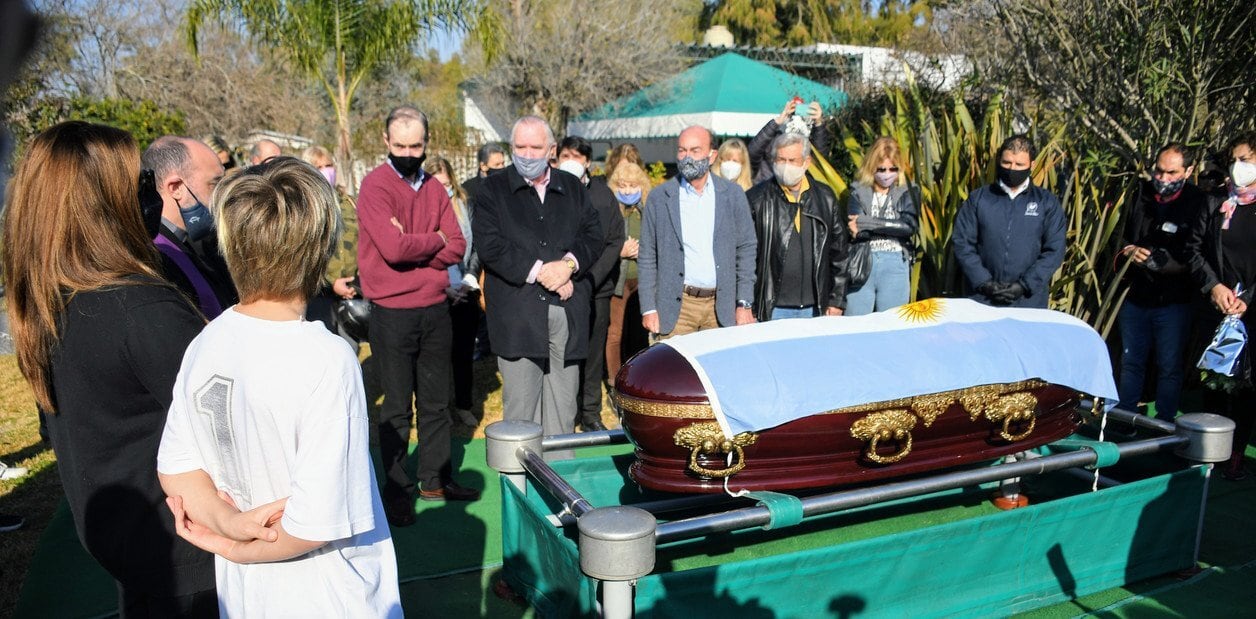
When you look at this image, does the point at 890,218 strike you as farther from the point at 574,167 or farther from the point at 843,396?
the point at 843,396

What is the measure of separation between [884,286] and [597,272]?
175cm

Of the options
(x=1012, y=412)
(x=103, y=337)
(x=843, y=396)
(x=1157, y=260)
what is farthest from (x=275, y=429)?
(x=1157, y=260)

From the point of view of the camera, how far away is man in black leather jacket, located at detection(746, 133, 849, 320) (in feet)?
15.8

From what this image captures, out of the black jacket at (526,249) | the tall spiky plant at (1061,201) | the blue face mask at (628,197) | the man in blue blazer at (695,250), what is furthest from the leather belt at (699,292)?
the tall spiky plant at (1061,201)

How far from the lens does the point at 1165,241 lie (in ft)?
16.1

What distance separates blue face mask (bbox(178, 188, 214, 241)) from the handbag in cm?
356

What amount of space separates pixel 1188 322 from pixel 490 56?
35.2 ft

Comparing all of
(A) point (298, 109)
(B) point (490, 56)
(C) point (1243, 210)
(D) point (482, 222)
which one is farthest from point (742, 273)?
(A) point (298, 109)

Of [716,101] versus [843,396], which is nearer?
[843,396]

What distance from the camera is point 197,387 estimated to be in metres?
1.57

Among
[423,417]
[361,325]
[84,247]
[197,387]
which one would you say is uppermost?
[84,247]

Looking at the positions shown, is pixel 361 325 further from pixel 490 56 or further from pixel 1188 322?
pixel 490 56

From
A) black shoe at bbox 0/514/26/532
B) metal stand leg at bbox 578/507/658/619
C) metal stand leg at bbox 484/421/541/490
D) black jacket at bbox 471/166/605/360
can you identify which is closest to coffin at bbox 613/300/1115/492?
metal stand leg at bbox 484/421/541/490

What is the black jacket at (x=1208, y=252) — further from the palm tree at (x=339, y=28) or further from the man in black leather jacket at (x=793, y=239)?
the palm tree at (x=339, y=28)
